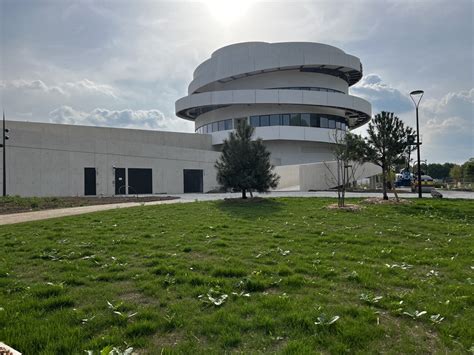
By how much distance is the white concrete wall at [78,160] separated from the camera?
89.9ft

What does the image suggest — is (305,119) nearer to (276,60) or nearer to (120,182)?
(276,60)

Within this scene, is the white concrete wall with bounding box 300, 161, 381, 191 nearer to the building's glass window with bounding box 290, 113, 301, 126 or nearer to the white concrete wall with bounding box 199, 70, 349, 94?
the building's glass window with bounding box 290, 113, 301, 126

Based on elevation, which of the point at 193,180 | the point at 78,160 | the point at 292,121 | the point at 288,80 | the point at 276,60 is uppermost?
the point at 276,60

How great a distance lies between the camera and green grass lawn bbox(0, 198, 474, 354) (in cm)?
324

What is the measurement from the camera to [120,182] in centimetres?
3244

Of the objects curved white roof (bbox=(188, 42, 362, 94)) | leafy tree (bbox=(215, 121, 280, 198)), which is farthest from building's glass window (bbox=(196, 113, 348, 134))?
leafy tree (bbox=(215, 121, 280, 198))

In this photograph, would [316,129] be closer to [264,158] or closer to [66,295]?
[264,158]

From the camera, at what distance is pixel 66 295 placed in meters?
4.30


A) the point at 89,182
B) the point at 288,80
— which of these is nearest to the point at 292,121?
the point at 288,80

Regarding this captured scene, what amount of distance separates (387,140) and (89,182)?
23845 millimetres

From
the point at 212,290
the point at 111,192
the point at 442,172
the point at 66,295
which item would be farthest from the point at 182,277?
the point at 442,172

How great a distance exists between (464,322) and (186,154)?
113ft

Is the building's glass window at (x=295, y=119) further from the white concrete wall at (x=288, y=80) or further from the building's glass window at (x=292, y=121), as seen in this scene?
the white concrete wall at (x=288, y=80)

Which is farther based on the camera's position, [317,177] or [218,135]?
[218,135]
